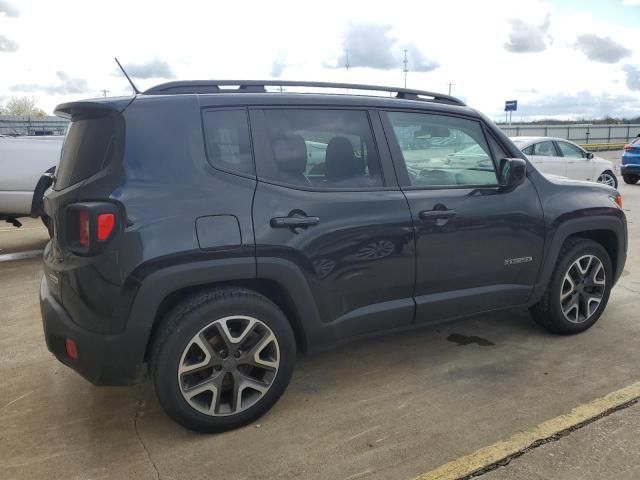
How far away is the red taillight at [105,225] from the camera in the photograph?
97.9 inches

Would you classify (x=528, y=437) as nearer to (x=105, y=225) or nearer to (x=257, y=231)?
(x=257, y=231)

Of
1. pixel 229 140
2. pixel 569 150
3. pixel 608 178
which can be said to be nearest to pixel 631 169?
pixel 608 178

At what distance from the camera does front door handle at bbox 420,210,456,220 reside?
3262mm

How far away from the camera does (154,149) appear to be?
265cm

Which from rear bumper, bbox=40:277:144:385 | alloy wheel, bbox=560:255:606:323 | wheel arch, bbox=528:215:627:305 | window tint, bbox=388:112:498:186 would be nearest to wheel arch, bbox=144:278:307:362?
rear bumper, bbox=40:277:144:385

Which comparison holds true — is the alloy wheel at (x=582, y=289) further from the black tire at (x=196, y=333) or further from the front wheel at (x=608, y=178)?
the front wheel at (x=608, y=178)

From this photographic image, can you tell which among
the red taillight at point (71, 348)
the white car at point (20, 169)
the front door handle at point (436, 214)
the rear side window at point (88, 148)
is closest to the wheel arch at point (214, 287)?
the red taillight at point (71, 348)

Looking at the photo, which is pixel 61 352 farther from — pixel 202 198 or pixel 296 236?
pixel 296 236

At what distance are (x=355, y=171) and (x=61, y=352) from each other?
189 cm

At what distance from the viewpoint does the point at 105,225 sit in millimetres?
2492

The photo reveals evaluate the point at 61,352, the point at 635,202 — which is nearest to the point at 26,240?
the point at 61,352

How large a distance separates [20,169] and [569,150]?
34.8ft

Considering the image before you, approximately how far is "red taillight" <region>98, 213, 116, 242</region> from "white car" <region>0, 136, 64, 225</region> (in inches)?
194

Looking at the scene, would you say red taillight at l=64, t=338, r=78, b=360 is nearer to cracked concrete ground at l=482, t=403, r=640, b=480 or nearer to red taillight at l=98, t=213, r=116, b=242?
red taillight at l=98, t=213, r=116, b=242
